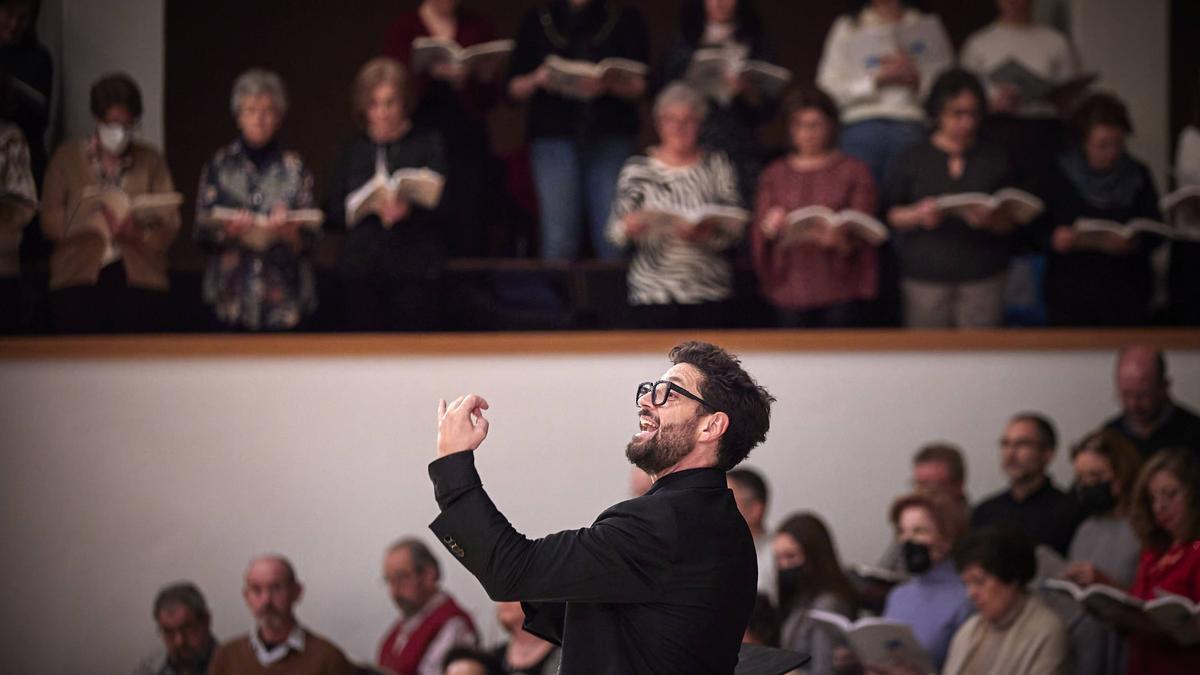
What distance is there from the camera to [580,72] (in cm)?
624

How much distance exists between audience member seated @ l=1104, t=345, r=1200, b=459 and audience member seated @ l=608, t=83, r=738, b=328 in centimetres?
143

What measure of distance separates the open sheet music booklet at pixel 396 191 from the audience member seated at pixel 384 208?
0.03m

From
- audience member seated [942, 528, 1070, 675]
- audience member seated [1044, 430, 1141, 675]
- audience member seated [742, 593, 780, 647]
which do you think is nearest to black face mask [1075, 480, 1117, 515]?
audience member seated [1044, 430, 1141, 675]

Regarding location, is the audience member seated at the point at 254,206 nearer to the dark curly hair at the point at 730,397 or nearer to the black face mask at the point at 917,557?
the black face mask at the point at 917,557

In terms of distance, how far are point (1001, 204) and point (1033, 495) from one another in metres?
1.12

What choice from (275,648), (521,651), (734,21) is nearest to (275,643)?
(275,648)

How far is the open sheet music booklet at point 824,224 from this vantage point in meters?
6.01

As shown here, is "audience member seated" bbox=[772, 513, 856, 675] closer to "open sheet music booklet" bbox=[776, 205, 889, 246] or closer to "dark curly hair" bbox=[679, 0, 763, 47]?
"open sheet music booklet" bbox=[776, 205, 889, 246]

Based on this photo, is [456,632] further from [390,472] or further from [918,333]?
[918,333]

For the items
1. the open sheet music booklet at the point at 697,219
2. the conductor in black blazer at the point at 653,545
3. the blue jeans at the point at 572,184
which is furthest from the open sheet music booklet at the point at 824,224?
the conductor in black blazer at the point at 653,545

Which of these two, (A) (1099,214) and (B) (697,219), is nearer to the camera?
(B) (697,219)

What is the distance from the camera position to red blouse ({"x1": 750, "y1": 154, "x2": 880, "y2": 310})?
20.4ft

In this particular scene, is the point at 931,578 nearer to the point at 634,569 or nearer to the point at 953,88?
the point at 953,88

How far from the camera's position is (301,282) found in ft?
21.1
